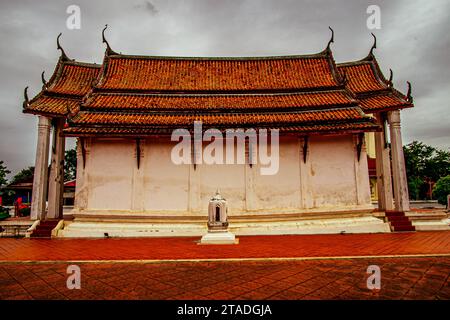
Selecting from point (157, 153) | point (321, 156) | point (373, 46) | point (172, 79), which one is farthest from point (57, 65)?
point (373, 46)

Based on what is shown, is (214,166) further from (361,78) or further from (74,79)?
(361,78)

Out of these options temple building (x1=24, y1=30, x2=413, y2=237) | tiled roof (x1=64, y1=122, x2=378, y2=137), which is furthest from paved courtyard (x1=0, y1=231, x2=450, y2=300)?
tiled roof (x1=64, y1=122, x2=378, y2=137)

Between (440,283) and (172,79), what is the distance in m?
13.9

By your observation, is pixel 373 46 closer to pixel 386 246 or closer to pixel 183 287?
pixel 386 246

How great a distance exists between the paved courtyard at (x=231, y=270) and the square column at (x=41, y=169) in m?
4.21

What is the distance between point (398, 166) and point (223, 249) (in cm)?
956

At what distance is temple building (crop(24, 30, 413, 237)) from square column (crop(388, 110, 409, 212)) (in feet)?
0.15

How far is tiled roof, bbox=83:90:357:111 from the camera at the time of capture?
12.9 metres

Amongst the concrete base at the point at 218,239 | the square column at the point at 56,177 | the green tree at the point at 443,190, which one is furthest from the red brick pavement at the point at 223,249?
the green tree at the point at 443,190

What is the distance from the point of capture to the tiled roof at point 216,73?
14641 mm

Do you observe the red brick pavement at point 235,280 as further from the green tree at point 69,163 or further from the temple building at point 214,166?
the green tree at point 69,163

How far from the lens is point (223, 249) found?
27.2 ft

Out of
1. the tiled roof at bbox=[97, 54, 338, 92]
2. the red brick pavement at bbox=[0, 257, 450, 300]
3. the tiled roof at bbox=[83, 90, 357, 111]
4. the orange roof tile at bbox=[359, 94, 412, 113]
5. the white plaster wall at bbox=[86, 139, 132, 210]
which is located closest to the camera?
the red brick pavement at bbox=[0, 257, 450, 300]

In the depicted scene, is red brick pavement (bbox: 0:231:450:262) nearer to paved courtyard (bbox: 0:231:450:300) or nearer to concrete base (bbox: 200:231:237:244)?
paved courtyard (bbox: 0:231:450:300)
